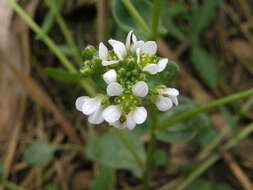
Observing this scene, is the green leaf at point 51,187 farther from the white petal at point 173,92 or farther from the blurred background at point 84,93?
the white petal at point 173,92

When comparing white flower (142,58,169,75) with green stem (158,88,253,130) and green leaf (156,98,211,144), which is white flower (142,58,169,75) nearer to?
green stem (158,88,253,130)

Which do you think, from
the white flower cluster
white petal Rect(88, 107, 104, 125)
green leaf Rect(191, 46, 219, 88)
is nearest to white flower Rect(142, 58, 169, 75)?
the white flower cluster

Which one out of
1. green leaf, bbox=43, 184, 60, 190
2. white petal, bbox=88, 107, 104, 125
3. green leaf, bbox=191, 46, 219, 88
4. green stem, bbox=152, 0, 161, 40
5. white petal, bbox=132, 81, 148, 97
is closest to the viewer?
white petal, bbox=132, 81, 148, 97

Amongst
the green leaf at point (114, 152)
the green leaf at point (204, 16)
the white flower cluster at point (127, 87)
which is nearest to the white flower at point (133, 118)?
the white flower cluster at point (127, 87)

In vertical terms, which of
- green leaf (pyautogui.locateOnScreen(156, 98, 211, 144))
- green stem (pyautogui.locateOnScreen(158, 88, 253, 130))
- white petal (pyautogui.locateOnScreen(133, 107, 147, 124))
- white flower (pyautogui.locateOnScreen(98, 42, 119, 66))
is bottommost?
green leaf (pyautogui.locateOnScreen(156, 98, 211, 144))

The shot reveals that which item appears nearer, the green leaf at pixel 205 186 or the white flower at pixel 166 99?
the white flower at pixel 166 99

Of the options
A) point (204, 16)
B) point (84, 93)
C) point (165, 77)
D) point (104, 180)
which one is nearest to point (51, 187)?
point (104, 180)

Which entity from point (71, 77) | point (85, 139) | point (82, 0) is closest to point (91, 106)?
point (71, 77)
